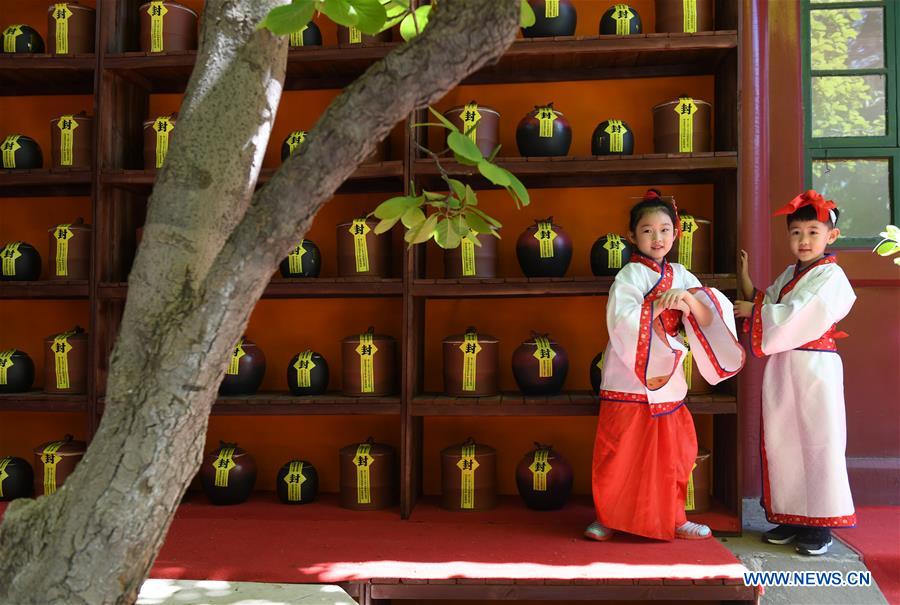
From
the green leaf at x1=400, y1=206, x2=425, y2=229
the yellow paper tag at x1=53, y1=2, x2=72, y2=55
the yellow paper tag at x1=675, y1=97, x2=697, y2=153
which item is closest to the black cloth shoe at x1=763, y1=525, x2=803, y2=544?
the yellow paper tag at x1=675, y1=97, x2=697, y2=153

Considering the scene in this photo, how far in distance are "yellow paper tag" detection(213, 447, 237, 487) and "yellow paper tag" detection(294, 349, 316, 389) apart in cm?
42

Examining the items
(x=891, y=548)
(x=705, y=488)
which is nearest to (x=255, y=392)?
(x=705, y=488)

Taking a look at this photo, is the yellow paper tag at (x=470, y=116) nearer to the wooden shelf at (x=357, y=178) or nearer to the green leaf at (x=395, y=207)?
the wooden shelf at (x=357, y=178)

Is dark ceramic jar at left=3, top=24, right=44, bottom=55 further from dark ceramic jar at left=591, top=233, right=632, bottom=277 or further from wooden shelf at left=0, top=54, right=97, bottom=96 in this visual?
dark ceramic jar at left=591, top=233, right=632, bottom=277

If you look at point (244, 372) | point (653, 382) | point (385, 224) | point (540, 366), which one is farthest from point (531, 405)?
point (385, 224)

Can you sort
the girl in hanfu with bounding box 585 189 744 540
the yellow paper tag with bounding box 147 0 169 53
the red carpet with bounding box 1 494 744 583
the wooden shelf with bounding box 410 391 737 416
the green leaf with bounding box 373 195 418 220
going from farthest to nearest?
the yellow paper tag with bounding box 147 0 169 53
the wooden shelf with bounding box 410 391 737 416
the girl in hanfu with bounding box 585 189 744 540
the red carpet with bounding box 1 494 744 583
the green leaf with bounding box 373 195 418 220

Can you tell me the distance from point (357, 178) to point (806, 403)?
6.37 ft

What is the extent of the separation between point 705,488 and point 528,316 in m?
1.03

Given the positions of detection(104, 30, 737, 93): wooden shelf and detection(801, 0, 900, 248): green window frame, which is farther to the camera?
detection(801, 0, 900, 248): green window frame

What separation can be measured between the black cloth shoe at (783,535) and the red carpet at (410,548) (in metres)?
0.29

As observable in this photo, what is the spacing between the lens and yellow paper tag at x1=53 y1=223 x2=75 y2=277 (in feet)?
10.6

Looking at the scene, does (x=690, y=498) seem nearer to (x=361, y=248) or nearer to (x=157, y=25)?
(x=361, y=248)

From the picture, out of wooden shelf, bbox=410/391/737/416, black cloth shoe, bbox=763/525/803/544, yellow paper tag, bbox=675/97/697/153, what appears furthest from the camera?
yellow paper tag, bbox=675/97/697/153

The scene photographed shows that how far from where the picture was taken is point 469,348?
120 inches
